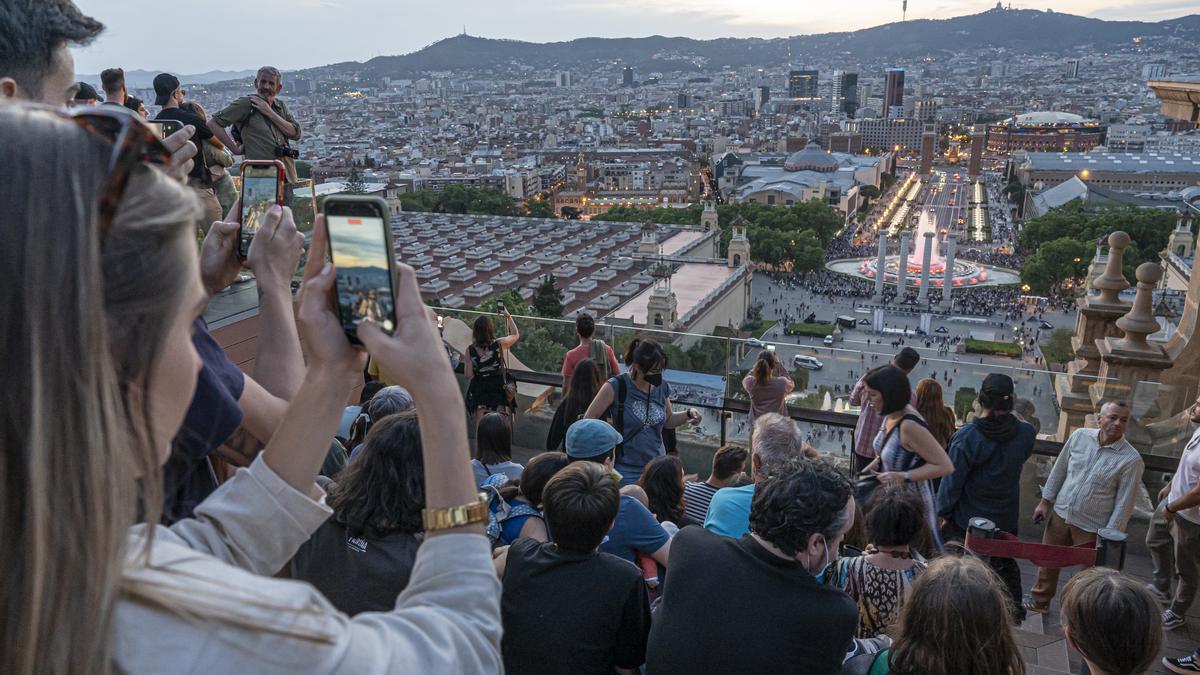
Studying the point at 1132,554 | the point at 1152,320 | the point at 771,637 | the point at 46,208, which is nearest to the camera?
the point at 46,208

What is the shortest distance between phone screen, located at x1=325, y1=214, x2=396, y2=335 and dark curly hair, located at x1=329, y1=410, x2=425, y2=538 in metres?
0.85

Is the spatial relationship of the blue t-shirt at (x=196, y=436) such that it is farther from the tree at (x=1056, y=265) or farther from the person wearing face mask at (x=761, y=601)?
the tree at (x=1056, y=265)

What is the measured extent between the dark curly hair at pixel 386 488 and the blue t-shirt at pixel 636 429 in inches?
68.0

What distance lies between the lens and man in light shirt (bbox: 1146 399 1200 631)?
3.07 m

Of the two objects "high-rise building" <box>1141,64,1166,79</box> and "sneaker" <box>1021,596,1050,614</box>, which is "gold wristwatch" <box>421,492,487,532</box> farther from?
"high-rise building" <box>1141,64,1166,79</box>

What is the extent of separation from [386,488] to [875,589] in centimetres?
121

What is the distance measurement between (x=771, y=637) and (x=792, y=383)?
112 inches

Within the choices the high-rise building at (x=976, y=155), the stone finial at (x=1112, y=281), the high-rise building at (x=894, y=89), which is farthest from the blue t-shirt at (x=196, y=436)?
the high-rise building at (x=894, y=89)

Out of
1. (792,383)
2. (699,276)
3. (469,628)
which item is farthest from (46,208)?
(699,276)

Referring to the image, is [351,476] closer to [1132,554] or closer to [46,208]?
[46,208]

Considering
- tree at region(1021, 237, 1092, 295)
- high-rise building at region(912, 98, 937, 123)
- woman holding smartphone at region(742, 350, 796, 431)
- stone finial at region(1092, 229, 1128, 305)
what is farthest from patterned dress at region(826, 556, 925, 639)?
high-rise building at region(912, 98, 937, 123)

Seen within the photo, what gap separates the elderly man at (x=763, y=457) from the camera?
2.38m

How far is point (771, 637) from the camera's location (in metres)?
1.67

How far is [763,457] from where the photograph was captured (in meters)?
2.94
